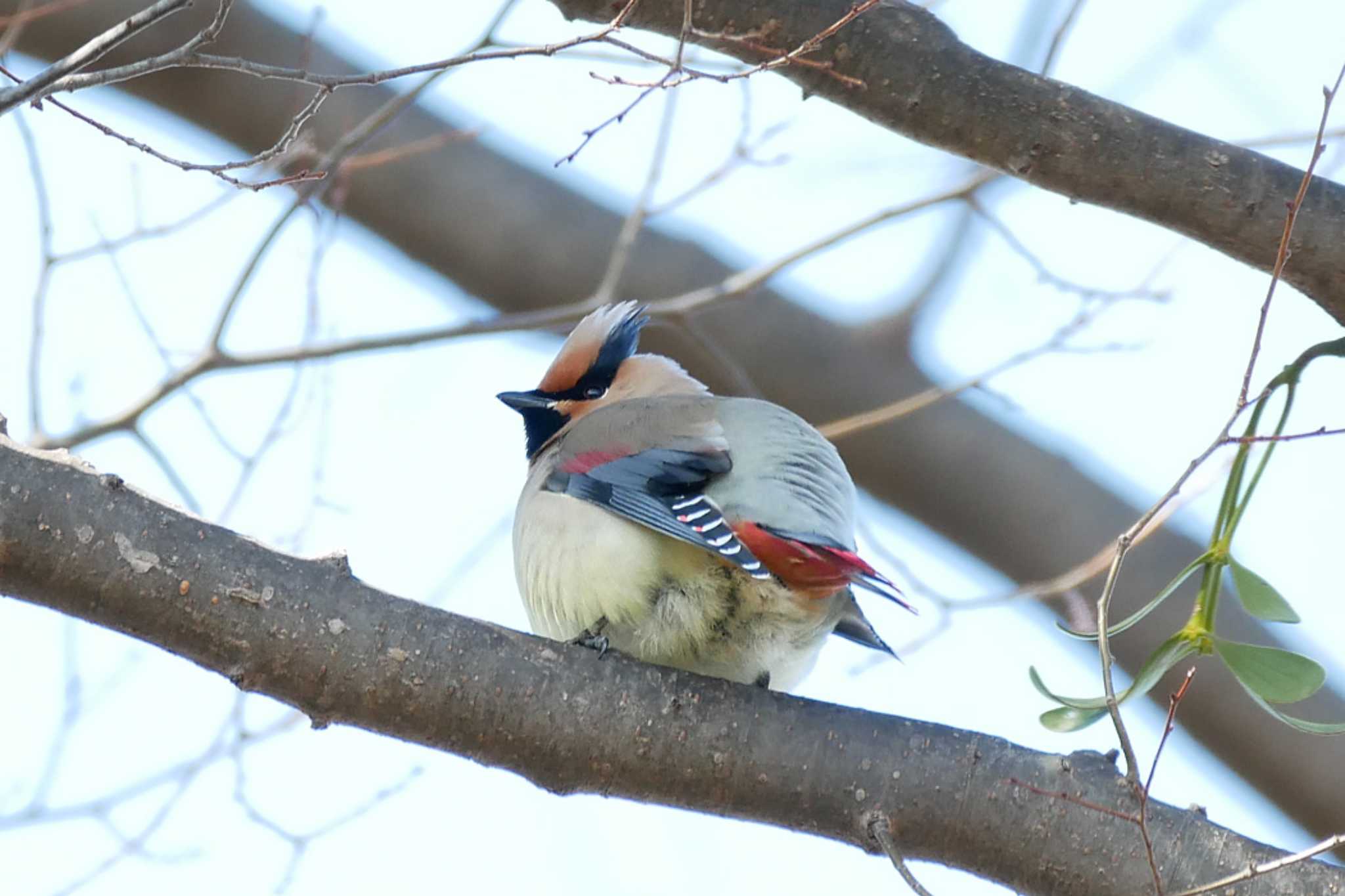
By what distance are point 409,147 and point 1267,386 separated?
3179 millimetres

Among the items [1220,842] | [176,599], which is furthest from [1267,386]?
[176,599]

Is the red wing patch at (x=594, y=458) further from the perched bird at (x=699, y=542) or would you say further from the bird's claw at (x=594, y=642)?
the bird's claw at (x=594, y=642)

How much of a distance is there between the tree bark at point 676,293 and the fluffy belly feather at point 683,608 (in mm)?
1749

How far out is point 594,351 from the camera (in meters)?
4.23

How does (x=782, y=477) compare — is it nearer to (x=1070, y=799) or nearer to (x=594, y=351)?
(x=1070, y=799)

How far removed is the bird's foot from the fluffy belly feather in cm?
1

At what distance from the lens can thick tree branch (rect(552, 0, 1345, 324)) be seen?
281 cm

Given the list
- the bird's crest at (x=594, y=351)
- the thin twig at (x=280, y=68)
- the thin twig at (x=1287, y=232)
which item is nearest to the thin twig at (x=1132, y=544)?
the thin twig at (x=1287, y=232)

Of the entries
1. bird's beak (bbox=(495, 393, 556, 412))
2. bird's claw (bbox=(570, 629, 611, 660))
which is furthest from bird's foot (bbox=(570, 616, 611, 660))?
bird's beak (bbox=(495, 393, 556, 412))

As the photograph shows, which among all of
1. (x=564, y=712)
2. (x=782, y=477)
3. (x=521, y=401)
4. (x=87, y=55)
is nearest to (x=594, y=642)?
(x=564, y=712)

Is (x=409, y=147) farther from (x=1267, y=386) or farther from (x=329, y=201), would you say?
(x=1267, y=386)

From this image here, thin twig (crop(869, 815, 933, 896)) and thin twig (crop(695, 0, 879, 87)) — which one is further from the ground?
thin twig (crop(695, 0, 879, 87))

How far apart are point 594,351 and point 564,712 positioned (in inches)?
73.6

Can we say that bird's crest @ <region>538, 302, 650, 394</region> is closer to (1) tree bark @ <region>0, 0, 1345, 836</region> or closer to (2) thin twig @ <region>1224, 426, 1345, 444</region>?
(1) tree bark @ <region>0, 0, 1345, 836</region>
